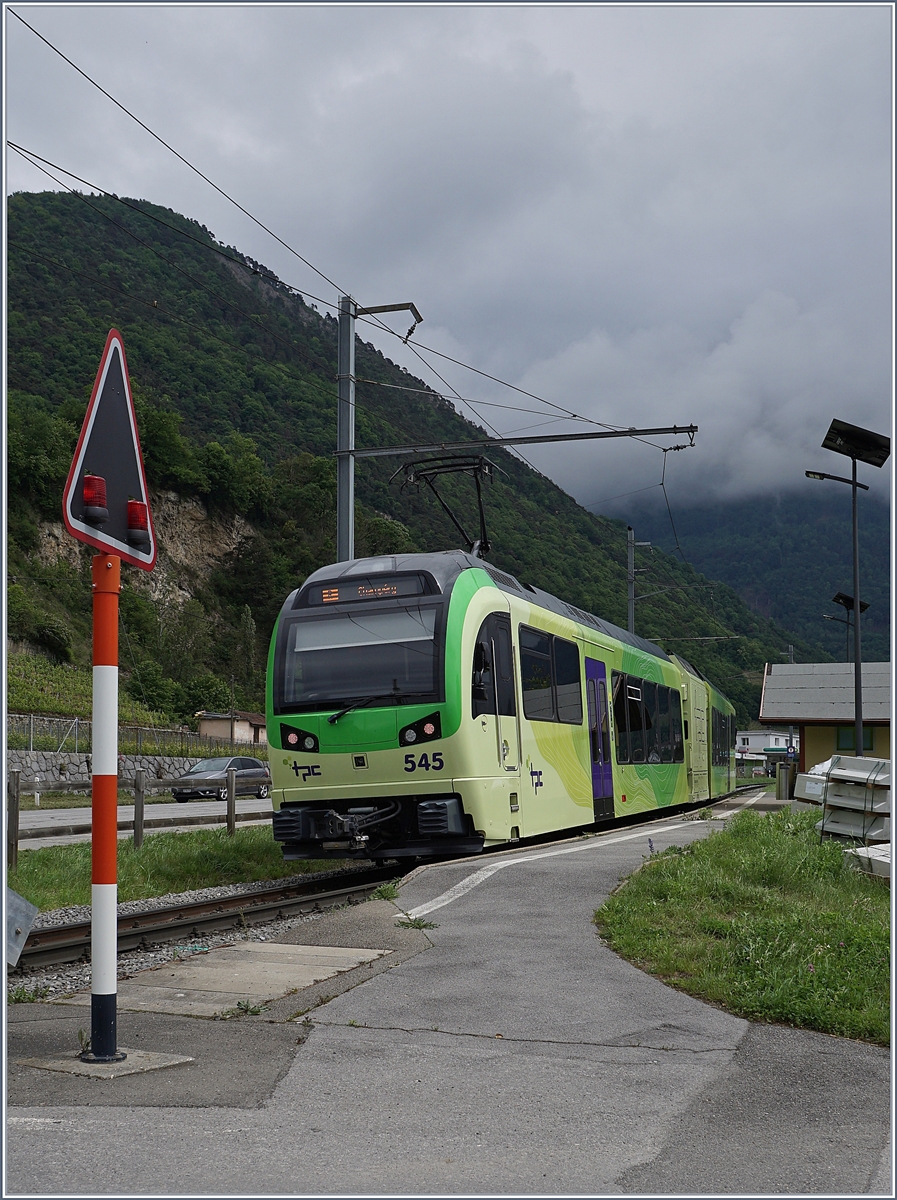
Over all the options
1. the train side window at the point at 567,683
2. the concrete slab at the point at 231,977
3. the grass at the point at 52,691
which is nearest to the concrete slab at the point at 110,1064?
the concrete slab at the point at 231,977

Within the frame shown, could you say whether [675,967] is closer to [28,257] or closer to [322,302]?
[322,302]

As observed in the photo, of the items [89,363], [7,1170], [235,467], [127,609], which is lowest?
[7,1170]

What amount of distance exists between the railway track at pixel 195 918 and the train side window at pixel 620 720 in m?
6.70

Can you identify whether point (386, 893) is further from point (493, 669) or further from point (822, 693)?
point (822, 693)

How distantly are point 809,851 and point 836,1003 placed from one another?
4.85 meters

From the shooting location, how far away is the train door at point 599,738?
1716 cm

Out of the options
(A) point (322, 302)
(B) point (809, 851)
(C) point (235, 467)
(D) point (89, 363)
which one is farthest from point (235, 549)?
(B) point (809, 851)

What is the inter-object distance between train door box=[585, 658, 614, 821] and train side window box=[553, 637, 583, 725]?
552 mm

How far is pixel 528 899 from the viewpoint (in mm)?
9484

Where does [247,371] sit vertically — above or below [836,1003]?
above

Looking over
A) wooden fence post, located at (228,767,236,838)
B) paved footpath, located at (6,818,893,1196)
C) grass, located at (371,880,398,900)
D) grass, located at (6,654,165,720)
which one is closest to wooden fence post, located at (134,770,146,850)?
wooden fence post, located at (228,767,236,838)

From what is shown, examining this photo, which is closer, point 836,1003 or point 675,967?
point 836,1003

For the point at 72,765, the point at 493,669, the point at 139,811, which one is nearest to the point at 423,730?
the point at 493,669

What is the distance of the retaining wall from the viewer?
1390 inches
